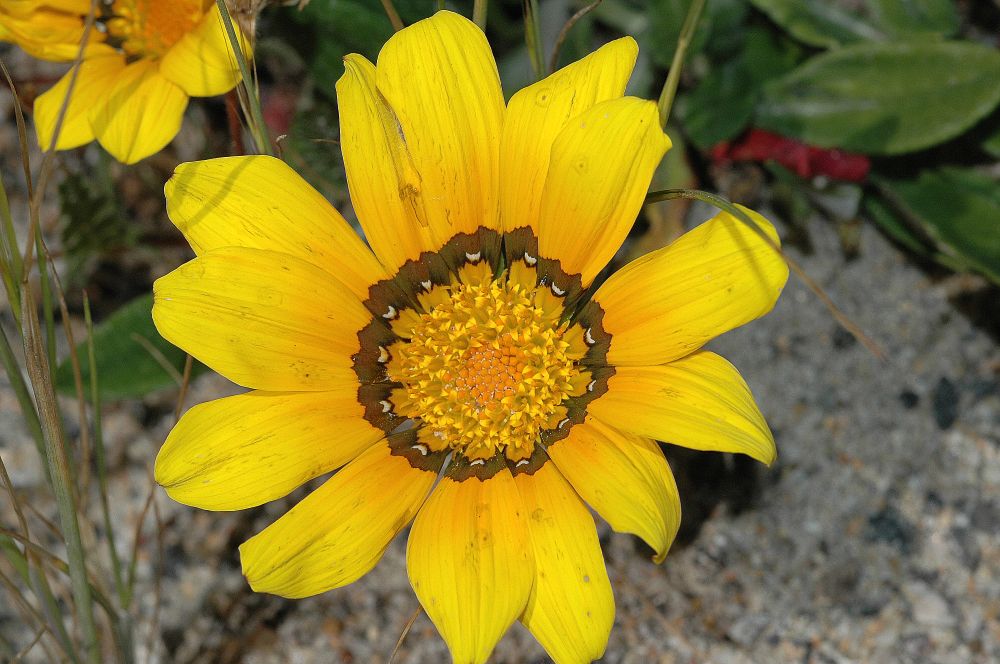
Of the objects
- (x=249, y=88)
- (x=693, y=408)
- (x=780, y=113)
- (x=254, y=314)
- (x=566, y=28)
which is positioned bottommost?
(x=780, y=113)

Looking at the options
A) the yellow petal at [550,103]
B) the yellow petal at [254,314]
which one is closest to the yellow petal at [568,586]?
the yellow petal at [254,314]

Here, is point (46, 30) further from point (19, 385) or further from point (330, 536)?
point (330, 536)

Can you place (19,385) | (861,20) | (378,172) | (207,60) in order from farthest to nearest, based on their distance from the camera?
(861,20)
(207,60)
(19,385)
(378,172)

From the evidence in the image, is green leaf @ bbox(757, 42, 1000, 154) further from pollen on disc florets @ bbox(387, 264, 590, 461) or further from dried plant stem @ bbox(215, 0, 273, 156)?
dried plant stem @ bbox(215, 0, 273, 156)

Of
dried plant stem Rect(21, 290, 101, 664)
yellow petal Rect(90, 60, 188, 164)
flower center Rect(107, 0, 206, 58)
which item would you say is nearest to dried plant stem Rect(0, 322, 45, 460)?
dried plant stem Rect(21, 290, 101, 664)

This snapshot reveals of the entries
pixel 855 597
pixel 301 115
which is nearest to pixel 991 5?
pixel 855 597

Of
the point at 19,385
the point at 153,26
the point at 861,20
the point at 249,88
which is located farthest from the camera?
the point at 861,20

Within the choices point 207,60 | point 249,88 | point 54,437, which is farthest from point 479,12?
point 54,437
